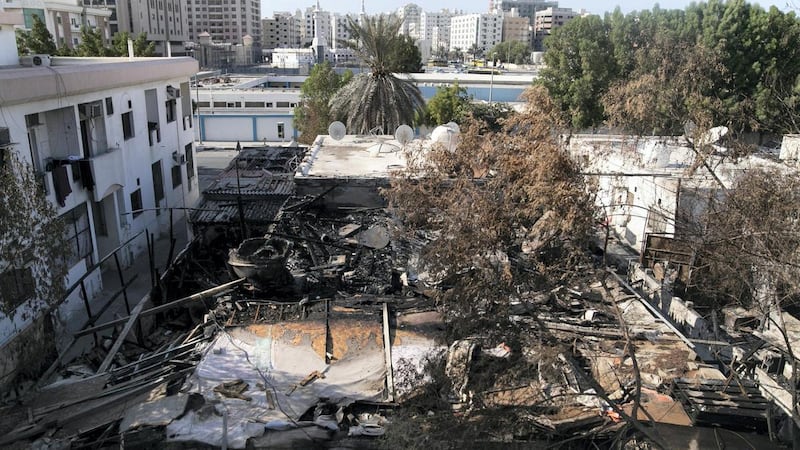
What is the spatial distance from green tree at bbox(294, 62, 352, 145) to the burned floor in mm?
21163

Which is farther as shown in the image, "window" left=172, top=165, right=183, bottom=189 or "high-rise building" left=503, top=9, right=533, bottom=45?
"high-rise building" left=503, top=9, right=533, bottom=45

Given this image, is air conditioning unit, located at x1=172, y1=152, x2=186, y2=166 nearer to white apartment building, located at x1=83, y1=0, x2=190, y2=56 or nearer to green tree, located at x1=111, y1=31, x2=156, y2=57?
green tree, located at x1=111, y1=31, x2=156, y2=57

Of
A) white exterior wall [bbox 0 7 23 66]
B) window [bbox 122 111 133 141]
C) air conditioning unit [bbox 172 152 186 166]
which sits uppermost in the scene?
white exterior wall [bbox 0 7 23 66]

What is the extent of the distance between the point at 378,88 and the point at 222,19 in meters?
110

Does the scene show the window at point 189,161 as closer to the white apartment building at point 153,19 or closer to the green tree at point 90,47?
the green tree at point 90,47

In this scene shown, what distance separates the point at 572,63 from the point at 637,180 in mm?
15641

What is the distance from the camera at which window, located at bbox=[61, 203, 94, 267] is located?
1667cm

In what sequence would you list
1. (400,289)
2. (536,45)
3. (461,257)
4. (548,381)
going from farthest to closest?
(536,45) < (400,289) < (548,381) < (461,257)

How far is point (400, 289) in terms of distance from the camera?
12789 millimetres

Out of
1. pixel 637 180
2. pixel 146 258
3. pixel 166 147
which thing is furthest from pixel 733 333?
pixel 166 147

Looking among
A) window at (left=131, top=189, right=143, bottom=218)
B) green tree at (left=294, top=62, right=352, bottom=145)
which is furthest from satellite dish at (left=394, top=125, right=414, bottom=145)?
green tree at (left=294, top=62, right=352, bottom=145)

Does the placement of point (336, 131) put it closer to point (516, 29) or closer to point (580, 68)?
point (580, 68)

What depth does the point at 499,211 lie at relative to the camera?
7.11m

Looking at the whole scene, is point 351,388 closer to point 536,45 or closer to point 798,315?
point 798,315
